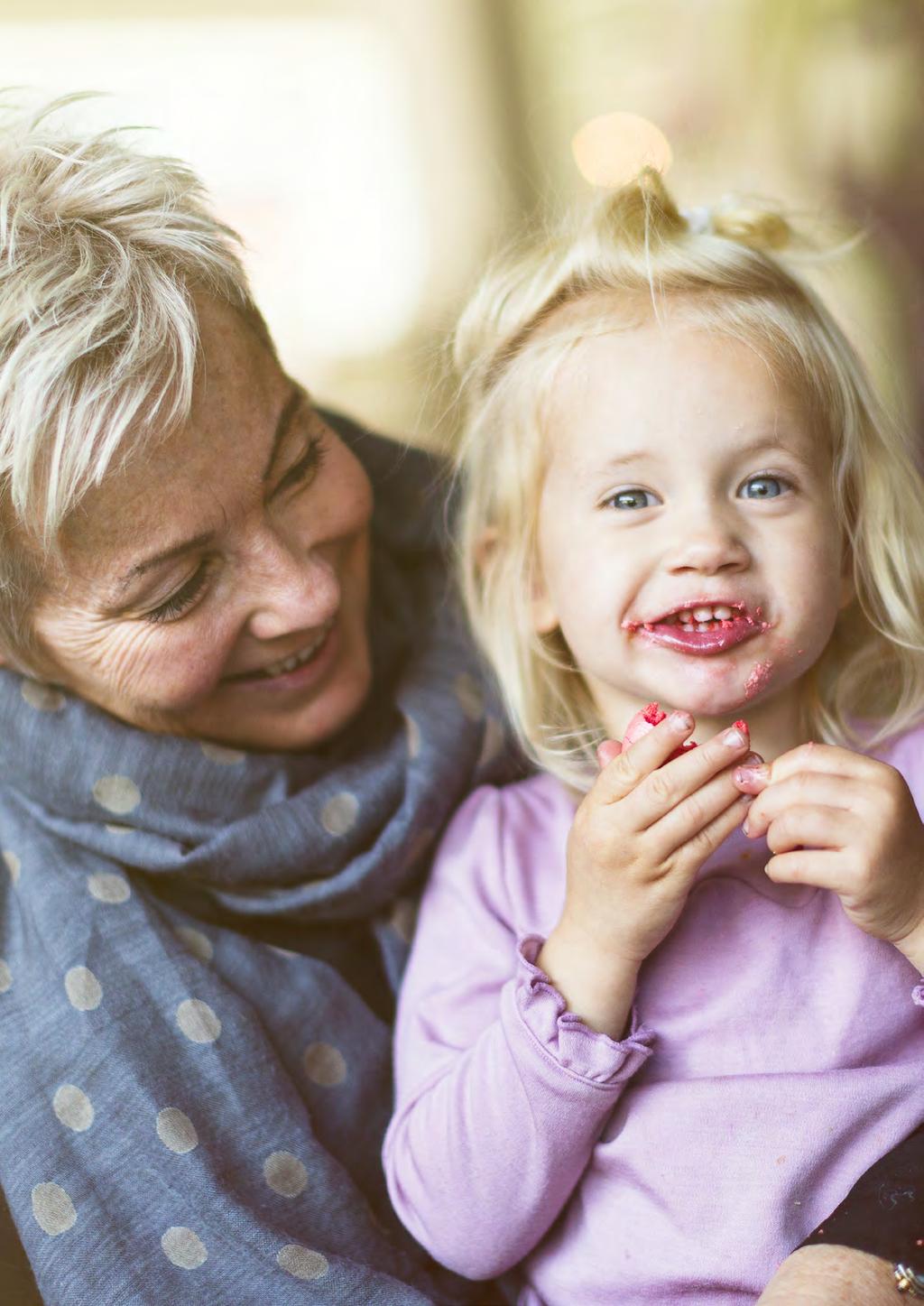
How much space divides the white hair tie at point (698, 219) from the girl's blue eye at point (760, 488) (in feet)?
1.05

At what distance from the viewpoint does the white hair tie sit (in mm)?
1279

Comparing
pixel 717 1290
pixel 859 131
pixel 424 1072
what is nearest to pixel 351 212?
pixel 859 131

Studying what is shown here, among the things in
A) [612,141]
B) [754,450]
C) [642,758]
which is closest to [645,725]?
[642,758]

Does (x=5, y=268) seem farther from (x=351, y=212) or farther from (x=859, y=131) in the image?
(x=351, y=212)

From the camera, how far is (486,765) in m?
1.43

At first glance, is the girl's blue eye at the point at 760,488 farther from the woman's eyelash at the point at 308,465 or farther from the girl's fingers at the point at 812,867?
the woman's eyelash at the point at 308,465

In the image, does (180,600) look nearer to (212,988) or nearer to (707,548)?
(212,988)

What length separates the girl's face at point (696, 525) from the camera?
3.49 feet

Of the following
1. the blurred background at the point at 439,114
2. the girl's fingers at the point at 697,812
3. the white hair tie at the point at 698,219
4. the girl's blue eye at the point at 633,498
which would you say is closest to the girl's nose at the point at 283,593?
the girl's blue eye at the point at 633,498

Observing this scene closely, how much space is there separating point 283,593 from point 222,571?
63 mm

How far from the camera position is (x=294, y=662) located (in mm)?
1295

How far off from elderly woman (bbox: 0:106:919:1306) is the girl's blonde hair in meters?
0.15

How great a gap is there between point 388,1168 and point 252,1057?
17 centimetres

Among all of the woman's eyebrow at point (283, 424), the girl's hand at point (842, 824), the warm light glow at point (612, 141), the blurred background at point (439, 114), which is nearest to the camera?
the girl's hand at point (842, 824)
